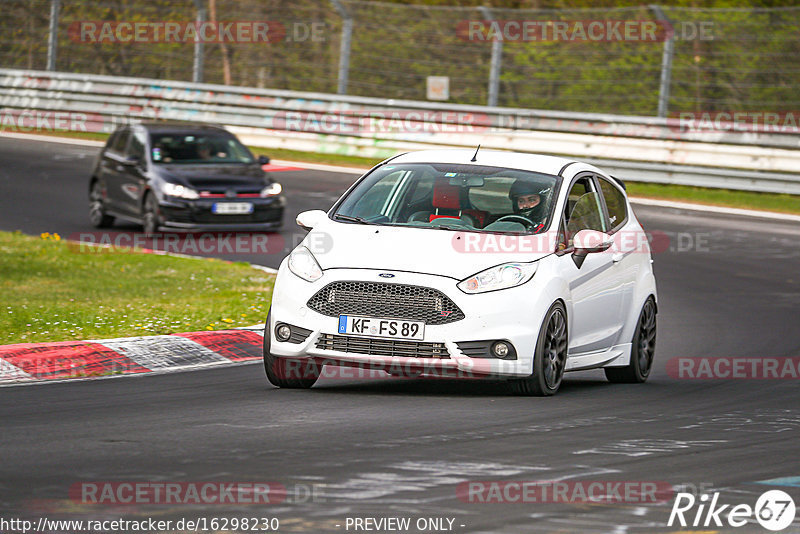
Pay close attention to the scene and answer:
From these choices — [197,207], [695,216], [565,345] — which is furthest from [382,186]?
[695,216]

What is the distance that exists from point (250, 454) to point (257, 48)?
2663cm

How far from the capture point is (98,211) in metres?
21.6

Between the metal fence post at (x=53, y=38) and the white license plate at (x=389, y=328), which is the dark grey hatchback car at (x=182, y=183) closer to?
the white license plate at (x=389, y=328)

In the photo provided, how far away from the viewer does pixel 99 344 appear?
430 inches

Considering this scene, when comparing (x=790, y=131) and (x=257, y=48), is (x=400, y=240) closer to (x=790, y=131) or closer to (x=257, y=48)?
(x=790, y=131)

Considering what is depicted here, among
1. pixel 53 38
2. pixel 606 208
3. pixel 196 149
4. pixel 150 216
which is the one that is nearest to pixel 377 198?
pixel 606 208

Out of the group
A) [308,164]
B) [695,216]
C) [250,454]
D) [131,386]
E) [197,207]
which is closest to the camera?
[250,454]

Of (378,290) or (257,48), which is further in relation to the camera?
(257,48)

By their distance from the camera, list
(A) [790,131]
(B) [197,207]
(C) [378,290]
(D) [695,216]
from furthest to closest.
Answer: (A) [790,131], (D) [695,216], (B) [197,207], (C) [378,290]

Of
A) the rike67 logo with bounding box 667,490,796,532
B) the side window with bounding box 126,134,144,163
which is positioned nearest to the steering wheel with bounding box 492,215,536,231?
the rike67 logo with bounding box 667,490,796,532

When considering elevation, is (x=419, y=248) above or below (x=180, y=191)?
above

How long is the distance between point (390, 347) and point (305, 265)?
2.67ft

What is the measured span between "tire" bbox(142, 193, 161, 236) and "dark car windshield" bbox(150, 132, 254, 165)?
0.67 m

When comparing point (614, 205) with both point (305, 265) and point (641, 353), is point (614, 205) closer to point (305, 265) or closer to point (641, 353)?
point (641, 353)
